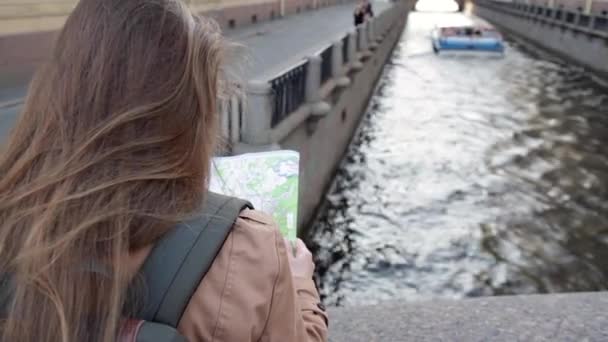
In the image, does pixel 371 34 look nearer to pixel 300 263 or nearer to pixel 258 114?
pixel 258 114

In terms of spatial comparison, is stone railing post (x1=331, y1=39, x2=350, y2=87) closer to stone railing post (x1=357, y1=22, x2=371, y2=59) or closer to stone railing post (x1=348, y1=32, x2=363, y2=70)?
stone railing post (x1=348, y1=32, x2=363, y2=70)

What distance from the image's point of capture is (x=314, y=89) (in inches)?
322

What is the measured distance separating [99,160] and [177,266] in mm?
240

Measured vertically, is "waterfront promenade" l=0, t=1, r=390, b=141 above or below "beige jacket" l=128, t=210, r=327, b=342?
below

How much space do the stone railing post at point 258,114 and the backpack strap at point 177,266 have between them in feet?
15.9

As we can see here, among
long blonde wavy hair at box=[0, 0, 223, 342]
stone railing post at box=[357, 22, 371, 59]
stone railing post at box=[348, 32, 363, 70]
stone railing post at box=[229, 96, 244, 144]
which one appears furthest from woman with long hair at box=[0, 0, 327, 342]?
stone railing post at box=[357, 22, 371, 59]

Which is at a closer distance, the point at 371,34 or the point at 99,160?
the point at 99,160

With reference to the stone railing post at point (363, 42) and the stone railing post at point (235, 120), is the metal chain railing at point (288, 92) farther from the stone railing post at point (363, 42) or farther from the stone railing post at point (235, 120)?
the stone railing post at point (363, 42)

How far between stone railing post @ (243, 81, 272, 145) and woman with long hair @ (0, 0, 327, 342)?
4705 millimetres

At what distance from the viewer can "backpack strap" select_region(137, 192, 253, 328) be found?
1115 mm

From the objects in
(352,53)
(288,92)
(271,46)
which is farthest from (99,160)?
(271,46)

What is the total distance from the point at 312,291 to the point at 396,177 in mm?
10138

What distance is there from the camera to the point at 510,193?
1083cm

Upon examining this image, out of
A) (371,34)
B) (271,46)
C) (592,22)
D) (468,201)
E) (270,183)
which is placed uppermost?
(270,183)
